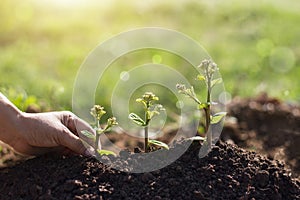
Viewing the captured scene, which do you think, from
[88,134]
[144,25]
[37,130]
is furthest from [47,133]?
[144,25]

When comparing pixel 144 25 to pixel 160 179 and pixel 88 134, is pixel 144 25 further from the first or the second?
pixel 160 179

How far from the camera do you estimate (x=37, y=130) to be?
267 centimetres

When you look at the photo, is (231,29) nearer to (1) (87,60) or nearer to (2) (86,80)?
(1) (87,60)

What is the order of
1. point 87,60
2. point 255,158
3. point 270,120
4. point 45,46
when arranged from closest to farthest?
point 255,158 → point 270,120 → point 87,60 → point 45,46

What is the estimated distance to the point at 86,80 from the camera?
18.5 feet

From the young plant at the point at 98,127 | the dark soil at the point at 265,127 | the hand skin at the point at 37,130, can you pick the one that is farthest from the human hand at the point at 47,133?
the dark soil at the point at 265,127

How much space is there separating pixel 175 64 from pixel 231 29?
1.87 meters

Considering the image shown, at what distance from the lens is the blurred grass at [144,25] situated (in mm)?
5703

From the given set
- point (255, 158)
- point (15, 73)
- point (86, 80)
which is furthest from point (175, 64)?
point (255, 158)

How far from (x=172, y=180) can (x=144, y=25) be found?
20.2ft

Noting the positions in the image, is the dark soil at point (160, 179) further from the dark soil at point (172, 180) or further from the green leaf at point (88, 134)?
the green leaf at point (88, 134)

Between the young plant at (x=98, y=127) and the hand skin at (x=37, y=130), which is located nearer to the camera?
the young plant at (x=98, y=127)

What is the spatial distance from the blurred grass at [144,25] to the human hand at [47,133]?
4.96 feet

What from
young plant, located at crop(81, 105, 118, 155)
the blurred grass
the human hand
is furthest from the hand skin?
the blurred grass
